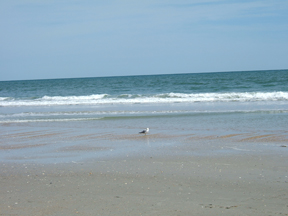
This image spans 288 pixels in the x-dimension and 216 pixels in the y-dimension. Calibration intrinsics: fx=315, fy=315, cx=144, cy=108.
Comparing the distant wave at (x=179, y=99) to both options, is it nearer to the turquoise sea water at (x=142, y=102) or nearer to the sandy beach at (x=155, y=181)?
the turquoise sea water at (x=142, y=102)

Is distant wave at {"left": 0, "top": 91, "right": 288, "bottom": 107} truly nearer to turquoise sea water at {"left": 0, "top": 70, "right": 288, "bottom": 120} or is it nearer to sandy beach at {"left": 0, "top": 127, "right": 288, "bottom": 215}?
turquoise sea water at {"left": 0, "top": 70, "right": 288, "bottom": 120}

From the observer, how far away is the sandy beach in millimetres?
4191

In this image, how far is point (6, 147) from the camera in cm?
874

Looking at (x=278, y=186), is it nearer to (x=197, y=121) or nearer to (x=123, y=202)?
(x=123, y=202)

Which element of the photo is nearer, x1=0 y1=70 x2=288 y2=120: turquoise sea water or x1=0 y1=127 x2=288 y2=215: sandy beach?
x1=0 y1=127 x2=288 y2=215: sandy beach

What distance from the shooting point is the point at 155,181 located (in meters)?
5.20

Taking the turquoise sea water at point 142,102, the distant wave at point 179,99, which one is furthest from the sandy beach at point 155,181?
the distant wave at point 179,99

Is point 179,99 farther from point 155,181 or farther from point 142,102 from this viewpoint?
point 155,181

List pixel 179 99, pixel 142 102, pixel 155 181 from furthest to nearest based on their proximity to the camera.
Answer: pixel 179 99 → pixel 142 102 → pixel 155 181

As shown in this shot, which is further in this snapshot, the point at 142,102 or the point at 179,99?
the point at 179,99

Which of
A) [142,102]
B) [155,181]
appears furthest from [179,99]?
[155,181]

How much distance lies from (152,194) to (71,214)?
47.5 inches

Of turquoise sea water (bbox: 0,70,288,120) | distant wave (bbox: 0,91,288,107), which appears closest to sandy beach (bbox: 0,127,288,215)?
turquoise sea water (bbox: 0,70,288,120)

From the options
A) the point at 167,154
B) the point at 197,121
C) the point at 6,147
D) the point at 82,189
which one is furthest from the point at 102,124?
the point at 82,189
